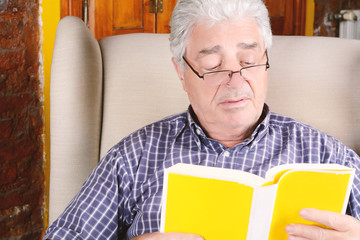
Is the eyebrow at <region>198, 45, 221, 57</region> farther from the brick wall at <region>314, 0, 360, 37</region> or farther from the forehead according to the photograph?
the brick wall at <region>314, 0, 360, 37</region>

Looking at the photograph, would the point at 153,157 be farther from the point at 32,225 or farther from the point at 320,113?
the point at 32,225

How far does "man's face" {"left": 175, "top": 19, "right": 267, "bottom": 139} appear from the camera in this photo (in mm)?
1002

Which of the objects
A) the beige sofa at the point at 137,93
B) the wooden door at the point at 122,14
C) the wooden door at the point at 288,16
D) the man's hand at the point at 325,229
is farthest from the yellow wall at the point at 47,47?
the wooden door at the point at 288,16

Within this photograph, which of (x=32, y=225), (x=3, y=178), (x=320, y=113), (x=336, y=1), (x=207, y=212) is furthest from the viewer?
(x=336, y=1)

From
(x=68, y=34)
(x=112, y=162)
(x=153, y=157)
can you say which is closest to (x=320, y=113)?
(x=153, y=157)

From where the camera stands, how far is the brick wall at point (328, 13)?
7.72ft

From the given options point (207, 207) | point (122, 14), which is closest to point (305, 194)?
point (207, 207)

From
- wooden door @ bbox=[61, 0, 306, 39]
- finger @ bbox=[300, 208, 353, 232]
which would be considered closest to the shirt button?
finger @ bbox=[300, 208, 353, 232]

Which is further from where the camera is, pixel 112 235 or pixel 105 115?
pixel 105 115

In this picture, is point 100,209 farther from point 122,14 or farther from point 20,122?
point 122,14

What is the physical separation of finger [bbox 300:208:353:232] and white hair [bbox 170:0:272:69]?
0.51 meters

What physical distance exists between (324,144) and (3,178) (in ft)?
4.11

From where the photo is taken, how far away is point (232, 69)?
1.02 metres

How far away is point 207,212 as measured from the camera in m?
0.70
